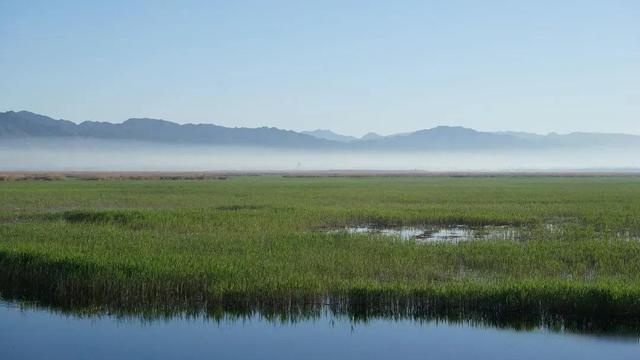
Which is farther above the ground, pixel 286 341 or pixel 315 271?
pixel 315 271

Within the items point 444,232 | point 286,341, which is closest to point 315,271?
point 286,341

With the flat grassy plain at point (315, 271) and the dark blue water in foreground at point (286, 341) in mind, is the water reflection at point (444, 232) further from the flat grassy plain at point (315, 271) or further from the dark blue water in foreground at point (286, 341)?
the dark blue water in foreground at point (286, 341)

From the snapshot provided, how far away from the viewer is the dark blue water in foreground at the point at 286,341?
36.1 ft

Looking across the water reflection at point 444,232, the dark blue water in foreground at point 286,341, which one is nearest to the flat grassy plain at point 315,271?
the dark blue water in foreground at point 286,341

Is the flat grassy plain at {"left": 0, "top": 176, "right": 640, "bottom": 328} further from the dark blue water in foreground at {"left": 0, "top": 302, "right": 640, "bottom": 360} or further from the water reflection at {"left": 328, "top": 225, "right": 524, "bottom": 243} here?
the water reflection at {"left": 328, "top": 225, "right": 524, "bottom": 243}

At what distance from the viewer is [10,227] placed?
2258cm

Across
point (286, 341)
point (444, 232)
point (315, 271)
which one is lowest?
point (286, 341)

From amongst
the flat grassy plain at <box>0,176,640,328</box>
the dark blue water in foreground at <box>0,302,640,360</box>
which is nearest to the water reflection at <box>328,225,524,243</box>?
the flat grassy plain at <box>0,176,640,328</box>

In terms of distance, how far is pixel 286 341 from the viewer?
38.2 ft

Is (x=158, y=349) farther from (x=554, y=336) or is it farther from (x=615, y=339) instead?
(x=615, y=339)

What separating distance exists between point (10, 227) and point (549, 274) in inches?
656

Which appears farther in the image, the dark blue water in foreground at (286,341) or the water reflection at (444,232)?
the water reflection at (444,232)

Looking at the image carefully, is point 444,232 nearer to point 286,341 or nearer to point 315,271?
point 315,271

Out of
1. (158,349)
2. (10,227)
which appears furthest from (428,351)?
(10,227)
